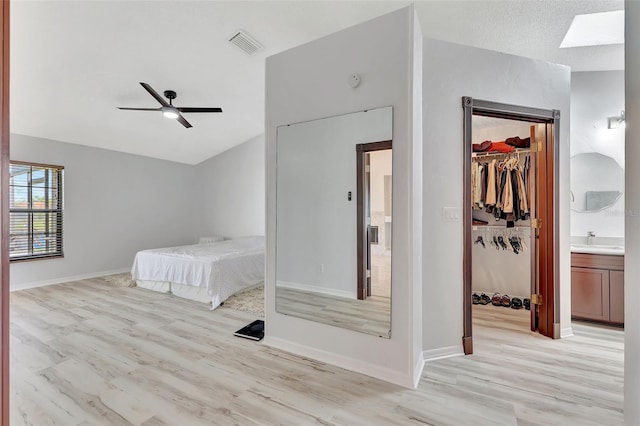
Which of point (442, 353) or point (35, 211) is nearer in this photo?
point (442, 353)

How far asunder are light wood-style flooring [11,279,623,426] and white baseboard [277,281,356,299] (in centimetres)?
55

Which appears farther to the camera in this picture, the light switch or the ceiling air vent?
the ceiling air vent

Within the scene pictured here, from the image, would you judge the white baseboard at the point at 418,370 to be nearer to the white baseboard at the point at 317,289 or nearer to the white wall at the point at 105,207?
the white baseboard at the point at 317,289

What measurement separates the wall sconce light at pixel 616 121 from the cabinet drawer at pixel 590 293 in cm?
180

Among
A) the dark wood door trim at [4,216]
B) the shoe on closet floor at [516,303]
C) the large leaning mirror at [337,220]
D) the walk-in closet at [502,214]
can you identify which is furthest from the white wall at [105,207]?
the shoe on closet floor at [516,303]

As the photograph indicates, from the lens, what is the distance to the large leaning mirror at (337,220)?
2121 millimetres

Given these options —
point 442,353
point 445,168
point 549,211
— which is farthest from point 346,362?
point 549,211

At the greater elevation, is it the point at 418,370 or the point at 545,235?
the point at 545,235

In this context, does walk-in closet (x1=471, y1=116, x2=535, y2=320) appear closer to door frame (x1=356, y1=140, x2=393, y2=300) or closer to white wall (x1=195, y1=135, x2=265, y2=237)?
door frame (x1=356, y1=140, x2=393, y2=300)

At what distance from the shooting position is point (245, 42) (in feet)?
11.0

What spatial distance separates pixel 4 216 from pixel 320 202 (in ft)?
5.98

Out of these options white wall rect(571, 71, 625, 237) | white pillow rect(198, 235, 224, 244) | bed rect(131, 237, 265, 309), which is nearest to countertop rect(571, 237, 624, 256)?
white wall rect(571, 71, 625, 237)

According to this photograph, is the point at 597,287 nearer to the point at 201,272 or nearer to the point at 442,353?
the point at 442,353

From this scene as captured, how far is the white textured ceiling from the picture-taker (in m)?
A: 2.71
